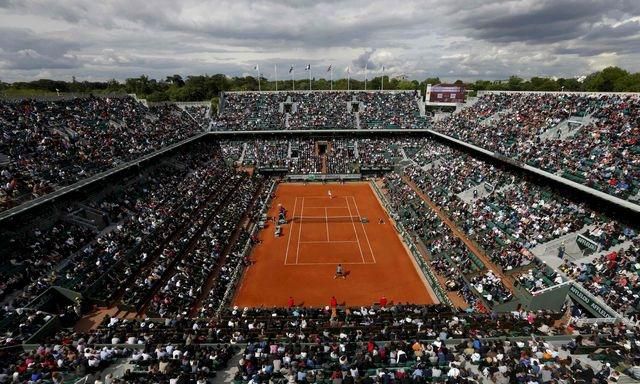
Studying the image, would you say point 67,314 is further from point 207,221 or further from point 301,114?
point 301,114

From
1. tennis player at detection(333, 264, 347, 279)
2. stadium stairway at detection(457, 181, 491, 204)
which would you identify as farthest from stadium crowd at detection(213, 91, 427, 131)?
tennis player at detection(333, 264, 347, 279)

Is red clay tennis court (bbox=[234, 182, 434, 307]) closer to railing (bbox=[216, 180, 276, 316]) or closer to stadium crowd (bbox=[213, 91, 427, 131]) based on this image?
railing (bbox=[216, 180, 276, 316])

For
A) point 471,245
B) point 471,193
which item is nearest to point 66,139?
point 471,245

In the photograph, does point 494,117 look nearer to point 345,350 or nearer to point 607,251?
point 607,251

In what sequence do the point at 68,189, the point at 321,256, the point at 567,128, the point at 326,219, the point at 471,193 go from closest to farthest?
the point at 68,189, the point at 321,256, the point at 567,128, the point at 471,193, the point at 326,219

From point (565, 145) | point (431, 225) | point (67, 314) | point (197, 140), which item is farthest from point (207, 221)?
point (565, 145)

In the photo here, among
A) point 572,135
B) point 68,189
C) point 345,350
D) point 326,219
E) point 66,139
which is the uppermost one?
point 572,135
